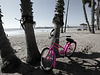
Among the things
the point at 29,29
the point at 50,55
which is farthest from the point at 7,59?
the point at 50,55

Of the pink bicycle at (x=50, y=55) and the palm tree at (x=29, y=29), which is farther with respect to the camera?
the palm tree at (x=29, y=29)

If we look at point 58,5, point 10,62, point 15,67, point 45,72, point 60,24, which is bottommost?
point 45,72

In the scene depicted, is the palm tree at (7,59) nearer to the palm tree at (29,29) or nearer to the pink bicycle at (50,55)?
the palm tree at (29,29)

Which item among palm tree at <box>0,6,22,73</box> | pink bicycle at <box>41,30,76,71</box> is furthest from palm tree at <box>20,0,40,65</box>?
palm tree at <box>0,6,22,73</box>

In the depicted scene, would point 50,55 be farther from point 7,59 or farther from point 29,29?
point 7,59

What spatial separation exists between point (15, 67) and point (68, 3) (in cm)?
1933

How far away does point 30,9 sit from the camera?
2680mm

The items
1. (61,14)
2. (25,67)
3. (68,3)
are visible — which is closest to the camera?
(25,67)

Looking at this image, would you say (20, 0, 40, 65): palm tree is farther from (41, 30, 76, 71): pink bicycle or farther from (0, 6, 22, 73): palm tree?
(0, 6, 22, 73): palm tree

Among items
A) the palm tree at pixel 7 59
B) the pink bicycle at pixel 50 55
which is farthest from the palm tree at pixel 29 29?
the palm tree at pixel 7 59

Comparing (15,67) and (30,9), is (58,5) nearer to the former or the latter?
(30,9)

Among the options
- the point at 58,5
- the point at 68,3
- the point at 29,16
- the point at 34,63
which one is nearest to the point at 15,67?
the point at 34,63

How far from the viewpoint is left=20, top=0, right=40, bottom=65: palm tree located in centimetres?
257

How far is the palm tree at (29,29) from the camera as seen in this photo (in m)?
2.57
